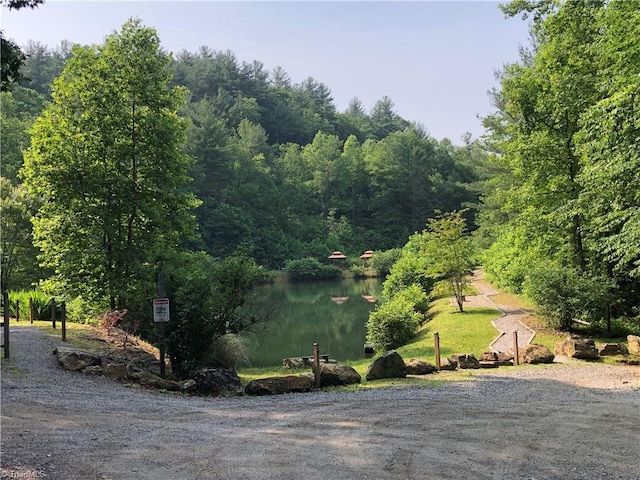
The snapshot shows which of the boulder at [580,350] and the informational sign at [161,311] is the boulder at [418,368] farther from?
the informational sign at [161,311]

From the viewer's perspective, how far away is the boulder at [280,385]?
34.5 feet

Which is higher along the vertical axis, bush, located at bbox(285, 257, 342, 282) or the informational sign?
bush, located at bbox(285, 257, 342, 282)

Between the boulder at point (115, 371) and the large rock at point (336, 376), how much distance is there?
4.00 m

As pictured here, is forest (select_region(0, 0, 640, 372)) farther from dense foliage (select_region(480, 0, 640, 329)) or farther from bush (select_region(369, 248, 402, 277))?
bush (select_region(369, 248, 402, 277))

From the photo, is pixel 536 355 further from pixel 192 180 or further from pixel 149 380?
pixel 192 180

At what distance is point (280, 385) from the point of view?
35.2 feet

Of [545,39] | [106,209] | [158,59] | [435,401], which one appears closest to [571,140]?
[545,39]

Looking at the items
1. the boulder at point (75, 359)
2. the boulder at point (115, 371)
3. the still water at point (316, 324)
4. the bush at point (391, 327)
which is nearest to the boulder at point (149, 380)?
the boulder at point (115, 371)

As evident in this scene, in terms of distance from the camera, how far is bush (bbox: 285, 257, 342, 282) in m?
56.7

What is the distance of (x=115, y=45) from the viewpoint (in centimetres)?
1741

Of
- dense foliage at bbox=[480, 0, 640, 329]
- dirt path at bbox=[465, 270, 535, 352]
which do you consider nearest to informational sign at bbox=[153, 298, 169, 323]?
dirt path at bbox=[465, 270, 535, 352]

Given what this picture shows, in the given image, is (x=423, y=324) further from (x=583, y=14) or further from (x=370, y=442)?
(x=370, y=442)

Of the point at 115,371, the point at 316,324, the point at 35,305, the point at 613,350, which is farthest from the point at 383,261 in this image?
the point at 115,371

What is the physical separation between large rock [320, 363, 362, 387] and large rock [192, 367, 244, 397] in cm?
180
